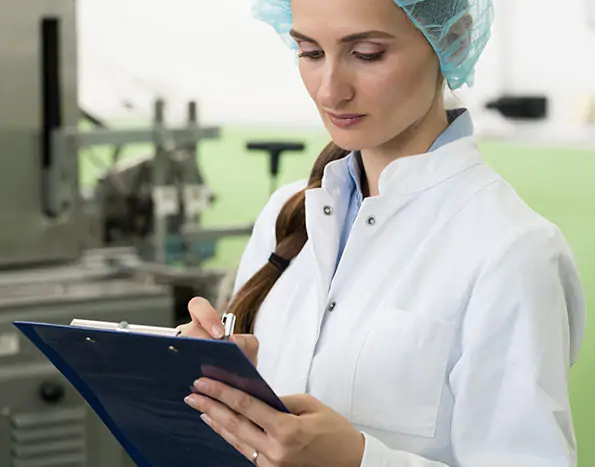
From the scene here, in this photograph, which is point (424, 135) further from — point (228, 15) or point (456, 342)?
point (228, 15)

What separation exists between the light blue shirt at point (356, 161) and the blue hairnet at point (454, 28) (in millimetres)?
40

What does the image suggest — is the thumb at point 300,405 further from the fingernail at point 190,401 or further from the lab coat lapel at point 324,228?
the lab coat lapel at point 324,228

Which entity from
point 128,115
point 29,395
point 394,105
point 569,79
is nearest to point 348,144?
point 394,105

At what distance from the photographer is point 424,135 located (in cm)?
129

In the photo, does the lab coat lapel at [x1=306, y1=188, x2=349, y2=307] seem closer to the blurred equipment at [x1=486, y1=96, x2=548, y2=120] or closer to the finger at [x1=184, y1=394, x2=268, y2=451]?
the finger at [x1=184, y1=394, x2=268, y2=451]

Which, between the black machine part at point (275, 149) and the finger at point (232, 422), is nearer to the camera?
the finger at point (232, 422)

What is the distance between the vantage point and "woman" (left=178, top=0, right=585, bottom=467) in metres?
1.12

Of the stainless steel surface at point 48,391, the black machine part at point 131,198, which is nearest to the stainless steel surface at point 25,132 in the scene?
the stainless steel surface at point 48,391

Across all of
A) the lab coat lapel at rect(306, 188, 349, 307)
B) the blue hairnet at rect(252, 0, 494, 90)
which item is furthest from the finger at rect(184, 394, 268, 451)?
the blue hairnet at rect(252, 0, 494, 90)

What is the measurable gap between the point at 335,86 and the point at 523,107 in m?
2.76

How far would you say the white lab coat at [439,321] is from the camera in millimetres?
1131

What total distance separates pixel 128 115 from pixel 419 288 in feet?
13.2

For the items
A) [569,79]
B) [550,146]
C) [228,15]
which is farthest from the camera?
[228,15]

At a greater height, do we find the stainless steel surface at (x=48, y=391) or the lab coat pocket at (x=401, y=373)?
the lab coat pocket at (x=401, y=373)
